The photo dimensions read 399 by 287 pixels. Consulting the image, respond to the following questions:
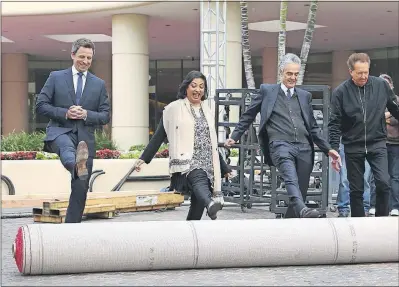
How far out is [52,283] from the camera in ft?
21.5

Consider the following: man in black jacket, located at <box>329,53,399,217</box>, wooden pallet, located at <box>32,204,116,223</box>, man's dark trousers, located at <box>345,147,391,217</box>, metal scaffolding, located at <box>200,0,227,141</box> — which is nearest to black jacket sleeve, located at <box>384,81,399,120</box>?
man in black jacket, located at <box>329,53,399,217</box>

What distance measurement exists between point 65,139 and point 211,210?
1.58 metres

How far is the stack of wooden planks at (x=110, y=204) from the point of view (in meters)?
11.1

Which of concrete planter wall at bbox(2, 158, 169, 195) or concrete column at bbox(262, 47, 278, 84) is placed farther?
concrete column at bbox(262, 47, 278, 84)

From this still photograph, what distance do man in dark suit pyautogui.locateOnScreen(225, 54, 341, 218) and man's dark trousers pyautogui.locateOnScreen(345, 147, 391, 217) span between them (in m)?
0.33

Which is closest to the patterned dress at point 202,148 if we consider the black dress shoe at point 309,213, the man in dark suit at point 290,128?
the man in dark suit at point 290,128

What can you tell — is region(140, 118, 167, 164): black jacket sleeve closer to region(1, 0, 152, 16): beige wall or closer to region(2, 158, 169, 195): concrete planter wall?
region(2, 158, 169, 195): concrete planter wall

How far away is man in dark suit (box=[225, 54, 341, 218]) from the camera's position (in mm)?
8820

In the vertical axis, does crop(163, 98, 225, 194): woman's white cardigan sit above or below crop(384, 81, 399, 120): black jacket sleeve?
below

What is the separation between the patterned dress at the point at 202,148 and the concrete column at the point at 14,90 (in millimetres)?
33288

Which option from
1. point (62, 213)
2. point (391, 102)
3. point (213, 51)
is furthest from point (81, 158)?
point (213, 51)

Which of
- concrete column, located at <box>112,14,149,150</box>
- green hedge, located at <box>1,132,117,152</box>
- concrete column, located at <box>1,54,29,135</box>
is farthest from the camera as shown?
concrete column, located at <box>1,54,29,135</box>

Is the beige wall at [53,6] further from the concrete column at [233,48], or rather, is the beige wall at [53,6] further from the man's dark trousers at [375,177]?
the man's dark trousers at [375,177]

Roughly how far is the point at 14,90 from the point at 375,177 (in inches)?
1336
